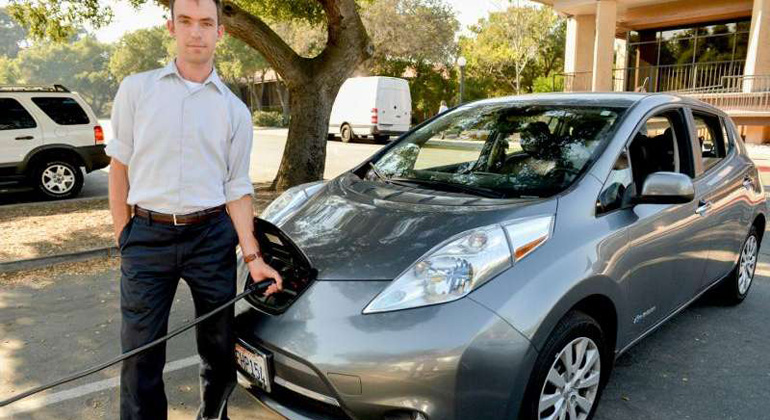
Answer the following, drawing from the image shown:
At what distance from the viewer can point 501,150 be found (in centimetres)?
349

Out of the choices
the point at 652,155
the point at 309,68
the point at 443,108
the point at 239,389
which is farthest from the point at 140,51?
the point at 652,155

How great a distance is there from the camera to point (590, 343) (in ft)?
8.30

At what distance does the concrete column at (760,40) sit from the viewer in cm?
1773

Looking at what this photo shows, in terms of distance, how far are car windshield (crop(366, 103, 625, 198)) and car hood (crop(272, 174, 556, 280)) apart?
0.26m

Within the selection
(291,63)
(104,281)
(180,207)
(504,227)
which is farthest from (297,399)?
(291,63)

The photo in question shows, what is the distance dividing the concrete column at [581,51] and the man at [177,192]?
22.4 m

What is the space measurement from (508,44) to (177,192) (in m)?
32.1

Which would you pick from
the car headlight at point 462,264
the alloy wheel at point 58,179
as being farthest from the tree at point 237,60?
the car headlight at point 462,264

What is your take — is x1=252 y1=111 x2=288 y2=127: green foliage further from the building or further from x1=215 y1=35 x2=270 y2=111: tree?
the building

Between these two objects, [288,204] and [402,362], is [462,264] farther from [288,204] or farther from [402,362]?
[288,204]

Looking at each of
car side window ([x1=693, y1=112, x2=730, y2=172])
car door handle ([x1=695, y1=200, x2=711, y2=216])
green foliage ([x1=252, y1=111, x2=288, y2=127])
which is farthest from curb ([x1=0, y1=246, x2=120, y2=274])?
green foliage ([x1=252, y1=111, x2=288, y2=127])

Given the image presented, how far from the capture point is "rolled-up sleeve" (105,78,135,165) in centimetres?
209

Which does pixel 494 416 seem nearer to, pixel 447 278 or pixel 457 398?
pixel 457 398

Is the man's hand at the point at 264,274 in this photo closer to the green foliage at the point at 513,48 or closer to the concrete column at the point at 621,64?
the concrete column at the point at 621,64
